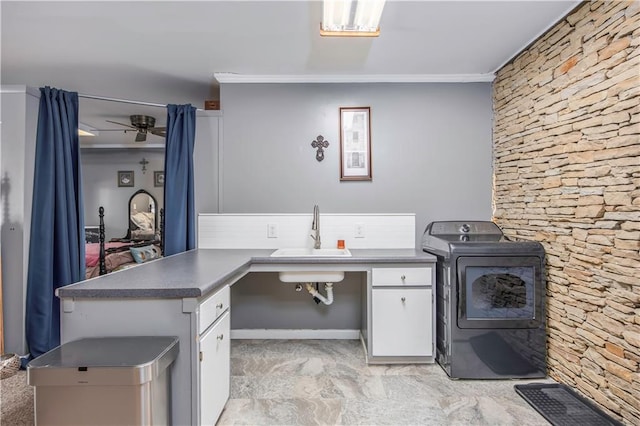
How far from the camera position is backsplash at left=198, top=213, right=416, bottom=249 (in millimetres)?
2816

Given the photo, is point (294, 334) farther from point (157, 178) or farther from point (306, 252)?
point (157, 178)

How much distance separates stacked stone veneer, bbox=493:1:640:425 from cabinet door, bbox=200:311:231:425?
2.09 meters

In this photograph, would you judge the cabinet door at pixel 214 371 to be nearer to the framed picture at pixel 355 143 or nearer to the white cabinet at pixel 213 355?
the white cabinet at pixel 213 355

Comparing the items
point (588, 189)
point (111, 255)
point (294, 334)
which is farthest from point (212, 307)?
point (111, 255)

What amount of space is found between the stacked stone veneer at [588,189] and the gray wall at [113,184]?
18.7 ft

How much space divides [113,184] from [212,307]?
5493 millimetres

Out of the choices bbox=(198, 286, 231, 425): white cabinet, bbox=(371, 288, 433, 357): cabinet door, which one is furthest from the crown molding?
bbox=(198, 286, 231, 425): white cabinet

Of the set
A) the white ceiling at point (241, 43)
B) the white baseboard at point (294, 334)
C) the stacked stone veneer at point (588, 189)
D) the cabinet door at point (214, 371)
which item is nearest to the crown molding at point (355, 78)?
the white ceiling at point (241, 43)

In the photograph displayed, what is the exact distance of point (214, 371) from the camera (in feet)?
5.22

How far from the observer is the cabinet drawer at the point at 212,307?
143cm

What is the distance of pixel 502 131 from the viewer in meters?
2.74

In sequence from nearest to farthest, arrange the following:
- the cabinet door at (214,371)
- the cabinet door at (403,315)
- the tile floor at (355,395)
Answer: the cabinet door at (214,371)
the tile floor at (355,395)
the cabinet door at (403,315)

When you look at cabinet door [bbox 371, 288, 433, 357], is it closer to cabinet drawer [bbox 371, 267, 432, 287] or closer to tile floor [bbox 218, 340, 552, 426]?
cabinet drawer [bbox 371, 267, 432, 287]

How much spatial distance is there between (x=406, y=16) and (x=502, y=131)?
4.50 ft
